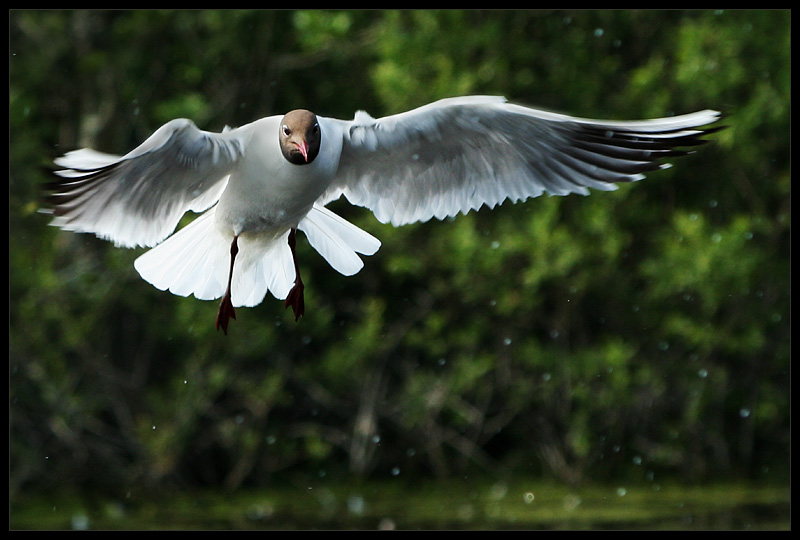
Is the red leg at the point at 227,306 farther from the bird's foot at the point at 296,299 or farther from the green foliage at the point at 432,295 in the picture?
the green foliage at the point at 432,295

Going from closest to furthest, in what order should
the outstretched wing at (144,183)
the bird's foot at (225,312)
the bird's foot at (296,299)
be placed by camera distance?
the outstretched wing at (144,183), the bird's foot at (225,312), the bird's foot at (296,299)

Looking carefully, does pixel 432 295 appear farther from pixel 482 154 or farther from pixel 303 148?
pixel 303 148

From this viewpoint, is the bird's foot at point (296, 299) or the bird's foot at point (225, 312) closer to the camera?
the bird's foot at point (225, 312)

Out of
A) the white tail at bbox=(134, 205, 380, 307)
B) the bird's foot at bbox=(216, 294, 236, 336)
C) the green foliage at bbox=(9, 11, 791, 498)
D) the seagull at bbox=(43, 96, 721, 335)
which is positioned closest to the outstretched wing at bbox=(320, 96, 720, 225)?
the seagull at bbox=(43, 96, 721, 335)

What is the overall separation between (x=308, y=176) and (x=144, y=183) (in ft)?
1.41

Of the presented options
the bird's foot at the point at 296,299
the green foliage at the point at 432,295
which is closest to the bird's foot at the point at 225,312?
the bird's foot at the point at 296,299

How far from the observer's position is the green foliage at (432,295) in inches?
249

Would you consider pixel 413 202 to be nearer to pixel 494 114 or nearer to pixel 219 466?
pixel 494 114

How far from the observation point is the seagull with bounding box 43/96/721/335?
2.89 m

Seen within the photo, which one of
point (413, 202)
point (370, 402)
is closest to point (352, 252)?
point (413, 202)

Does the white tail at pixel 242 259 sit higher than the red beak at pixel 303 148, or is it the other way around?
the red beak at pixel 303 148

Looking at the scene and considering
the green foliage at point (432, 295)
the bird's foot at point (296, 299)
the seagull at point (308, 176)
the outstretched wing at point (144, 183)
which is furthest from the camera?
the green foliage at point (432, 295)

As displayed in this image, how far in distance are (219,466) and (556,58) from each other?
304cm

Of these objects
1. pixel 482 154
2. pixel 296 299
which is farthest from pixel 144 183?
pixel 482 154
